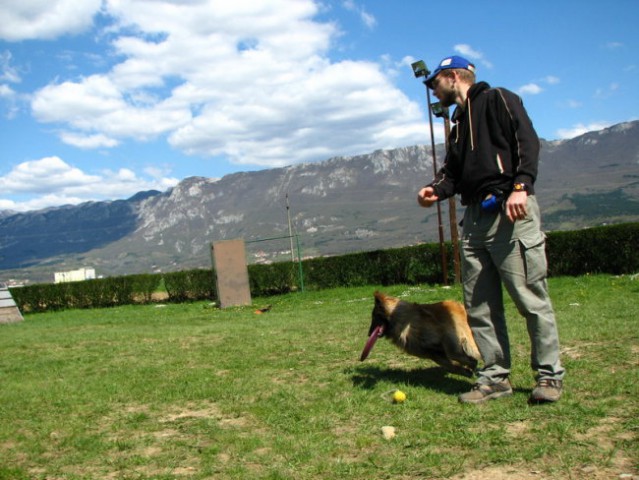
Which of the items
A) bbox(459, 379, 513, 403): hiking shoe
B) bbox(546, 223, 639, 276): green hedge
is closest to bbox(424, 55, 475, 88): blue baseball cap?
bbox(459, 379, 513, 403): hiking shoe

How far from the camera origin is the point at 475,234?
464cm

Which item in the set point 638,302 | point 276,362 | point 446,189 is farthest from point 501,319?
point 638,302

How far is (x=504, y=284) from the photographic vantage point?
14.9 ft

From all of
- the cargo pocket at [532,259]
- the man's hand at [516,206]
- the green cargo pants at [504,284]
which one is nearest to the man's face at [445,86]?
the green cargo pants at [504,284]

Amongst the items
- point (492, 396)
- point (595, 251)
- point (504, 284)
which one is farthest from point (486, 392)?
point (595, 251)

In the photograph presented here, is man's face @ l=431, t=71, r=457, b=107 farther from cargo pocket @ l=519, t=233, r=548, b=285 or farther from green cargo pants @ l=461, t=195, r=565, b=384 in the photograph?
cargo pocket @ l=519, t=233, r=548, b=285

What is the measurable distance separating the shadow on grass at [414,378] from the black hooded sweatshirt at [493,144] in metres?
1.64

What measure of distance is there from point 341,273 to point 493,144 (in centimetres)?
2125

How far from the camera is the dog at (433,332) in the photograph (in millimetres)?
5309

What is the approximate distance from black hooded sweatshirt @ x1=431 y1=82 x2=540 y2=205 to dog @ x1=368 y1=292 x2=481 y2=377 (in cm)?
124

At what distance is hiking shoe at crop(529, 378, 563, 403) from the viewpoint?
4.20 m

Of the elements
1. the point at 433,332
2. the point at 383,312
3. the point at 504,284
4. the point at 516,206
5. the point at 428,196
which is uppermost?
the point at 428,196

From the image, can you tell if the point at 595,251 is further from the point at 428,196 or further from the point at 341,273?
the point at 428,196

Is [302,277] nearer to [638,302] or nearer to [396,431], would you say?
[638,302]
